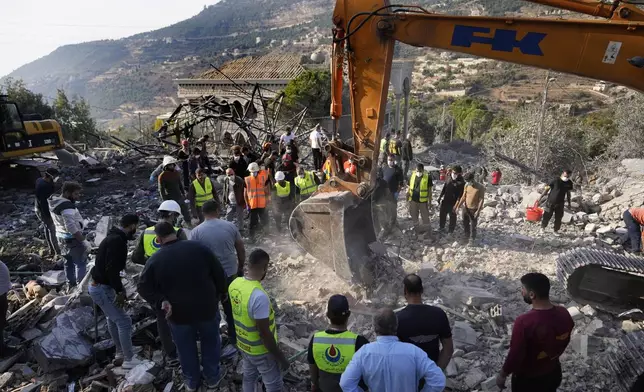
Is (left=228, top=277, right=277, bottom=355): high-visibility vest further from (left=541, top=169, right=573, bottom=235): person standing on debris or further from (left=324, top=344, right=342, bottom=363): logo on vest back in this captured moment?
(left=541, top=169, right=573, bottom=235): person standing on debris

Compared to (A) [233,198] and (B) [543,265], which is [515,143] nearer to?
(B) [543,265]

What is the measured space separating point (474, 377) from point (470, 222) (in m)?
4.24

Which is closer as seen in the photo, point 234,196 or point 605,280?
point 605,280

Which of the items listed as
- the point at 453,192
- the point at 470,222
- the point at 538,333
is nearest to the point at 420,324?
the point at 538,333

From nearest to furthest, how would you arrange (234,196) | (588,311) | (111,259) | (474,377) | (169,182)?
1. (111,259)
2. (474,377)
3. (588,311)
4. (169,182)
5. (234,196)

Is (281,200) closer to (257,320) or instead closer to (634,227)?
(257,320)

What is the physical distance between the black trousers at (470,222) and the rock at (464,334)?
328 centimetres

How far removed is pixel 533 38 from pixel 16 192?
1435 centimetres

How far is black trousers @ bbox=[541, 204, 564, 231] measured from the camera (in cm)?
847

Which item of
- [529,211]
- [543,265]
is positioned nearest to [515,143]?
[529,211]

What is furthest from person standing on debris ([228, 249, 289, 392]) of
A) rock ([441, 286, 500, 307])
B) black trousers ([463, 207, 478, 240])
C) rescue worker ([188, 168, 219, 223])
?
black trousers ([463, 207, 478, 240])

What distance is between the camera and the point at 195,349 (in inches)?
160

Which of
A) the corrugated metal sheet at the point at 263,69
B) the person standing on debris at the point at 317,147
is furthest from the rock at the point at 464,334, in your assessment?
the corrugated metal sheet at the point at 263,69

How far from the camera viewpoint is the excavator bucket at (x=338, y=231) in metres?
5.75
